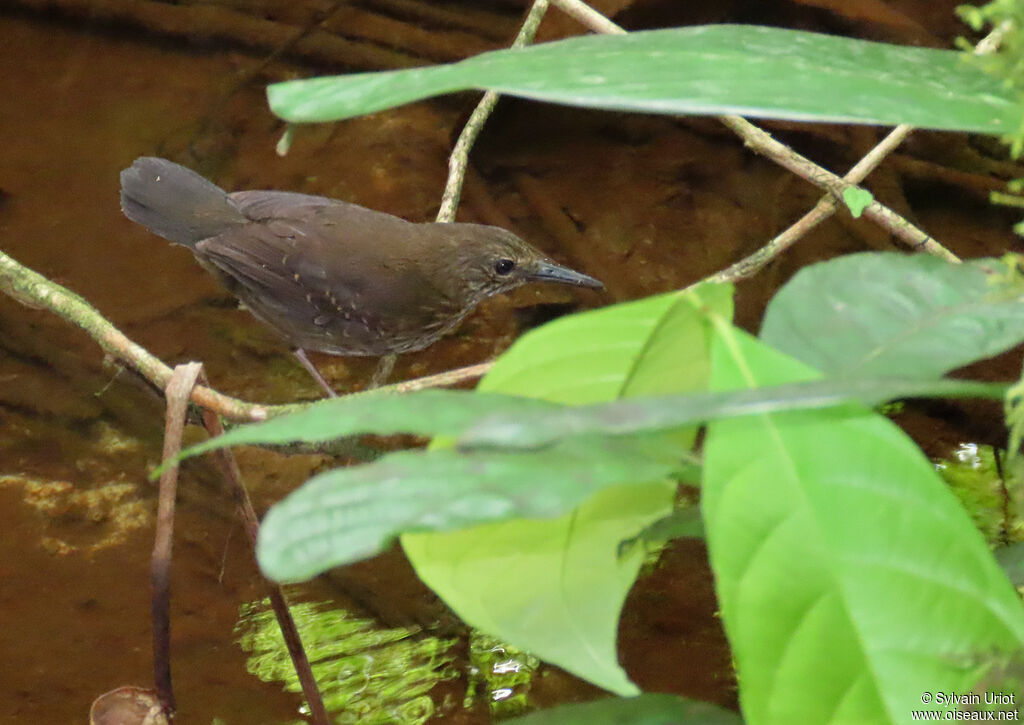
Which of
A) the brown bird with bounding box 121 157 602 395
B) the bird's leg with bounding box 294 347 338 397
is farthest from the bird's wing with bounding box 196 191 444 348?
the bird's leg with bounding box 294 347 338 397

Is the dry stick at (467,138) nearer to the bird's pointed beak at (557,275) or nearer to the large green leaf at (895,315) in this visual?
the bird's pointed beak at (557,275)

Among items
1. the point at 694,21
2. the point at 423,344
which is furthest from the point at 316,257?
the point at 694,21

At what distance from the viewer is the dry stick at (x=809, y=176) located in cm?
199

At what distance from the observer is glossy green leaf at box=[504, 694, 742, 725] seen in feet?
2.35

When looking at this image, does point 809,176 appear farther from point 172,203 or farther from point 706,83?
point 172,203

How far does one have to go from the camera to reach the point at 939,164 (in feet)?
10.7

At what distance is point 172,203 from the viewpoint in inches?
108

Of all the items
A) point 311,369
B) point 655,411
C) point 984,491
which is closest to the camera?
point 655,411

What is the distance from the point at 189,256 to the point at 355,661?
1739mm

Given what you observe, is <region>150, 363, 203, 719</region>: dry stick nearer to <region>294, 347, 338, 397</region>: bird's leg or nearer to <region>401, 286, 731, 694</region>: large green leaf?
<region>401, 286, 731, 694</region>: large green leaf

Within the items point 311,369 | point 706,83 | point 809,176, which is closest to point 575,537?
point 706,83

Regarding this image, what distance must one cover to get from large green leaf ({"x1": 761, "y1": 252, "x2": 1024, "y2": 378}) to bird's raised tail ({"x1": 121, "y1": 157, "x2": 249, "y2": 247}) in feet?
7.61

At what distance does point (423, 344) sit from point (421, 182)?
0.77 metres

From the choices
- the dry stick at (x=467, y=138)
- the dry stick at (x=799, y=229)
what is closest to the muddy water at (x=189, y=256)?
the dry stick at (x=467, y=138)
